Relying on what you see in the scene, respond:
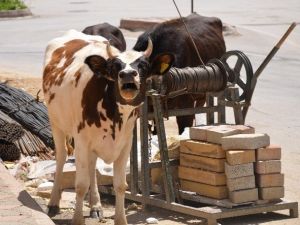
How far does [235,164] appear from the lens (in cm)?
1029

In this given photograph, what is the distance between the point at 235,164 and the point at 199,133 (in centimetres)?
59

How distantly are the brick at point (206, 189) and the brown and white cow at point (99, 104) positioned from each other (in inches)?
38.3

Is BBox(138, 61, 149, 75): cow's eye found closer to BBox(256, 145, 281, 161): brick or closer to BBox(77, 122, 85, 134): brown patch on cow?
BBox(77, 122, 85, 134): brown patch on cow

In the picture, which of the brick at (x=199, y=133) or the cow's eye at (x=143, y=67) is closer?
the cow's eye at (x=143, y=67)

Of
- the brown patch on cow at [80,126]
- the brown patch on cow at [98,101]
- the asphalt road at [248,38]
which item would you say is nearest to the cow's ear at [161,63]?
the brown patch on cow at [98,101]

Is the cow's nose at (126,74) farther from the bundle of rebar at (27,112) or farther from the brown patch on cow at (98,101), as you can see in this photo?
the bundle of rebar at (27,112)

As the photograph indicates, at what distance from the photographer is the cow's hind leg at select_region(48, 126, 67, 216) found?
427 inches

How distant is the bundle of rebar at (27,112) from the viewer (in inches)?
535

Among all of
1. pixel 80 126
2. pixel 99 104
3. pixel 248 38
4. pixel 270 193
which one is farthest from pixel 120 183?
pixel 248 38

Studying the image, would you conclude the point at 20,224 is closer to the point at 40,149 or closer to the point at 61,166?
the point at 61,166

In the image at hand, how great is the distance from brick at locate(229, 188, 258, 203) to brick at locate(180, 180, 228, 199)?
119 millimetres

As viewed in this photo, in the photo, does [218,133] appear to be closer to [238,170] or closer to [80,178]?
[238,170]

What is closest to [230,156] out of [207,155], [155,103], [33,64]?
[207,155]

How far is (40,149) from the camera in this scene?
44.0ft
